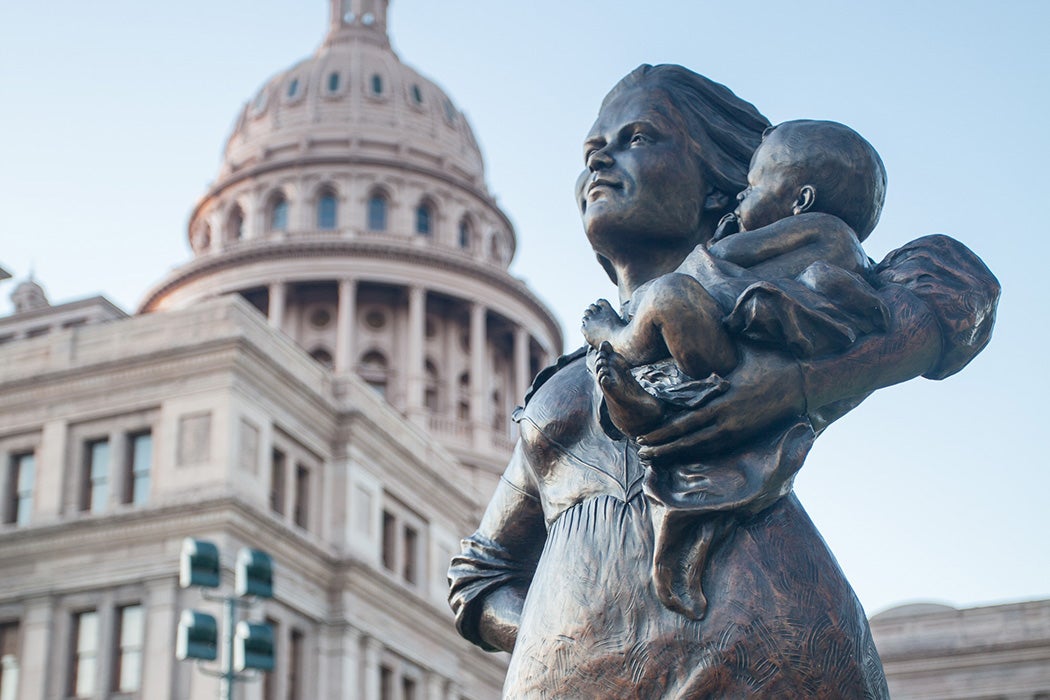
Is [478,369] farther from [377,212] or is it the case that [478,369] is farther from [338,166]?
[338,166]

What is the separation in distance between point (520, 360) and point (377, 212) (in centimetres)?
972

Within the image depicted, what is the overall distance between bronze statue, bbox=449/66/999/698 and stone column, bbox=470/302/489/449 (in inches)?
2364

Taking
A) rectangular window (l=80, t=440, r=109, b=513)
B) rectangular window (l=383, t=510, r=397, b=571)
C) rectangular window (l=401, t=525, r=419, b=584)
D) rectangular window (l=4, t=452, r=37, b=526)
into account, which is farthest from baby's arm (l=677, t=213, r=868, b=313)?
rectangular window (l=401, t=525, r=419, b=584)

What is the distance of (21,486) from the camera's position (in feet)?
115

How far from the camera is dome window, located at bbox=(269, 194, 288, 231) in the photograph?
69000 mm

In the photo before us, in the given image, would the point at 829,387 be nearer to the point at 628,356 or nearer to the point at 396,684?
the point at 628,356

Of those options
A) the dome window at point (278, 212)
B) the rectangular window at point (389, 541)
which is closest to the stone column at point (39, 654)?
the rectangular window at point (389, 541)

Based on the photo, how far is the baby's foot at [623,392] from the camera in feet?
8.50

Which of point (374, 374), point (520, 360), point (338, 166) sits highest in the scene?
point (338, 166)

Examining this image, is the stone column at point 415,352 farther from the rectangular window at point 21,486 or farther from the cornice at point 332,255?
the rectangular window at point 21,486

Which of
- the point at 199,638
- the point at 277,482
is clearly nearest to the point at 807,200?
the point at 199,638

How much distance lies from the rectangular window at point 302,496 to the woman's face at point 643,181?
111 feet

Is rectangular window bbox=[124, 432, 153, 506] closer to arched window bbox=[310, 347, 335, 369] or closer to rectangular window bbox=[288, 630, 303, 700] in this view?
rectangular window bbox=[288, 630, 303, 700]

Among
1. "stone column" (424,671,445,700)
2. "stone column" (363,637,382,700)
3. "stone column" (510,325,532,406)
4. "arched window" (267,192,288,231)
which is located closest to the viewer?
"stone column" (363,637,382,700)
